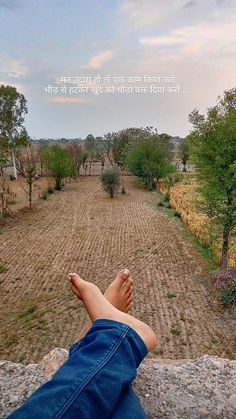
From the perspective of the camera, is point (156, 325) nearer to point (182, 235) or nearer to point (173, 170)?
point (182, 235)

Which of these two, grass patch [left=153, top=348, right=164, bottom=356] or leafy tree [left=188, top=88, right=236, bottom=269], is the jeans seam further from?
leafy tree [left=188, top=88, right=236, bottom=269]

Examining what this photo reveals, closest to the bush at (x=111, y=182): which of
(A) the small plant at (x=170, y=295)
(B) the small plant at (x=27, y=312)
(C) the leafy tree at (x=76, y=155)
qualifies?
(C) the leafy tree at (x=76, y=155)

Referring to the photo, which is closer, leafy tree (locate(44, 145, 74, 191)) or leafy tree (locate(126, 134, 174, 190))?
leafy tree (locate(44, 145, 74, 191))

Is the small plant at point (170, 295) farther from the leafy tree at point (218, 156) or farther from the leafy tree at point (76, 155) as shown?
the leafy tree at point (76, 155)

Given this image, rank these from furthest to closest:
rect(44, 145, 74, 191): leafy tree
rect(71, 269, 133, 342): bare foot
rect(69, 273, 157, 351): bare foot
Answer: rect(44, 145, 74, 191): leafy tree < rect(71, 269, 133, 342): bare foot < rect(69, 273, 157, 351): bare foot

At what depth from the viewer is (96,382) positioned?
1360 mm

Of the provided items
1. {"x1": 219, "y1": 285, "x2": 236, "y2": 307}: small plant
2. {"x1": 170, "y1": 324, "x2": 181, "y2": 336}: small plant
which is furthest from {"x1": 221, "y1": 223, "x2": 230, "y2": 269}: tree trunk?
{"x1": 170, "y1": 324, "x2": 181, "y2": 336}: small plant

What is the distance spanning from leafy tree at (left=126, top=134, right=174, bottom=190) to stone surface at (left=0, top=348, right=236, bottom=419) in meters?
24.5

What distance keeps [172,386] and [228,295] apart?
20.9 feet

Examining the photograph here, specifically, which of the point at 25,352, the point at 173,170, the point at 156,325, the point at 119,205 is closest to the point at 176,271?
the point at 156,325

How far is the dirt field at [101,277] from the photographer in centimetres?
688

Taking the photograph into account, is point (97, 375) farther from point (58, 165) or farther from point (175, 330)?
point (58, 165)

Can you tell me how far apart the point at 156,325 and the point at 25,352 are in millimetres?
2796

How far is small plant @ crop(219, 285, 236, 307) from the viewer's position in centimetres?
825
